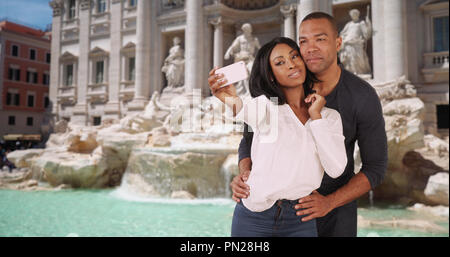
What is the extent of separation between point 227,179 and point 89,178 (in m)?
4.41

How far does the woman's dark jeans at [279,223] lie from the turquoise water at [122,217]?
181 centimetres

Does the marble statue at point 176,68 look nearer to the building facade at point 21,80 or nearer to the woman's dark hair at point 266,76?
the building facade at point 21,80

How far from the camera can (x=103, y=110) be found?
43.9 ft

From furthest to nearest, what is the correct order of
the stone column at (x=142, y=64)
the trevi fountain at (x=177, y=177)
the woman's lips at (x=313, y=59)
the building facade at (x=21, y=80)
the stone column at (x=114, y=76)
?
the stone column at (x=114, y=76) < the stone column at (x=142, y=64) < the trevi fountain at (x=177, y=177) < the building facade at (x=21, y=80) < the woman's lips at (x=313, y=59)

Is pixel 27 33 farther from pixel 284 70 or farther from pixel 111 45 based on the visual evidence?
pixel 111 45

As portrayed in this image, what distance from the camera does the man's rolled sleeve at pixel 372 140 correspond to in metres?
1.33

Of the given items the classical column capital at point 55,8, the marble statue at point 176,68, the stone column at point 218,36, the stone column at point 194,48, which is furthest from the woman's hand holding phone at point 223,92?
the marble statue at point 176,68

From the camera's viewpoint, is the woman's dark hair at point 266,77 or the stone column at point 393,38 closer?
the woman's dark hair at point 266,77

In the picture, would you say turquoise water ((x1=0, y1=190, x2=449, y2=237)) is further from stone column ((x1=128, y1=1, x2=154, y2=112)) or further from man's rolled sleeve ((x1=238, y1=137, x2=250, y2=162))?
stone column ((x1=128, y1=1, x2=154, y2=112))

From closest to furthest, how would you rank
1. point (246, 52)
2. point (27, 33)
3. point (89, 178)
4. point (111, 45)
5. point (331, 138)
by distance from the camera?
point (331, 138) → point (27, 33) → point (246, 52) → point (89, 178) → point (111, 45)

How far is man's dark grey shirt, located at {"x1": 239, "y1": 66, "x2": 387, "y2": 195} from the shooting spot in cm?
133

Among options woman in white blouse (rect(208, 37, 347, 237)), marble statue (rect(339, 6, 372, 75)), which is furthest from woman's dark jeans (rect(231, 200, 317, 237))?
marble statue (rect(339, 6, 372, 75))

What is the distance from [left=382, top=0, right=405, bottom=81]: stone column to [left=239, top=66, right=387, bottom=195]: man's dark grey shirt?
7.54 metres
